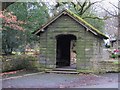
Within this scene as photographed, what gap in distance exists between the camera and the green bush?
2053 cm

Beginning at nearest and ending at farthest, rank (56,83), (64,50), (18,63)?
(56,83) < (18,63) < (64,50)

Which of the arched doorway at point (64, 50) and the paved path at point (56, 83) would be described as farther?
the arched doorway at point (64, 50)

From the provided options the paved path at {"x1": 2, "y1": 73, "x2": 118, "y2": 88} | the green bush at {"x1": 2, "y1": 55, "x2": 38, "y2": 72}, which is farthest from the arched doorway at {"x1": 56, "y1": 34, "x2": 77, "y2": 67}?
the paved path at {"x1": 2, "y1": 73, "x2": 118, "y2": 88}

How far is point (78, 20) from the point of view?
2177 cm

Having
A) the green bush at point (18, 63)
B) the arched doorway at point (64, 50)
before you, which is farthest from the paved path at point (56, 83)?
the arched doorway at point (64, 50)

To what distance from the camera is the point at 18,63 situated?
872 inches

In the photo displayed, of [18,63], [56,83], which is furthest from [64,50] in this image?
[56,83]

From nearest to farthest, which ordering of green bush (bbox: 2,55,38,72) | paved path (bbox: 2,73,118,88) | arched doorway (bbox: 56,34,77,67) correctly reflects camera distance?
paved path (bbox: 2,73,118,88) < green bush (bbox: 2,55,38,72) < arched doorway (bbox: 56,34,77,67)

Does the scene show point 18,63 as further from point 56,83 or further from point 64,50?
point 56,83

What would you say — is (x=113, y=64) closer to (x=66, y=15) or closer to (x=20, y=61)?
(x=66, y=15)

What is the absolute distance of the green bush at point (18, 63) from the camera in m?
20.5

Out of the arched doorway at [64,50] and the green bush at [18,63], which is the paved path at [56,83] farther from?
the arched doorway at [64,50]

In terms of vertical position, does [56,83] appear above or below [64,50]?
below

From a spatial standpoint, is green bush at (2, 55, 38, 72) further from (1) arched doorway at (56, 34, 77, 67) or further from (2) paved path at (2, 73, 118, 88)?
(2) paved path at (2, 73, 118, 88)
